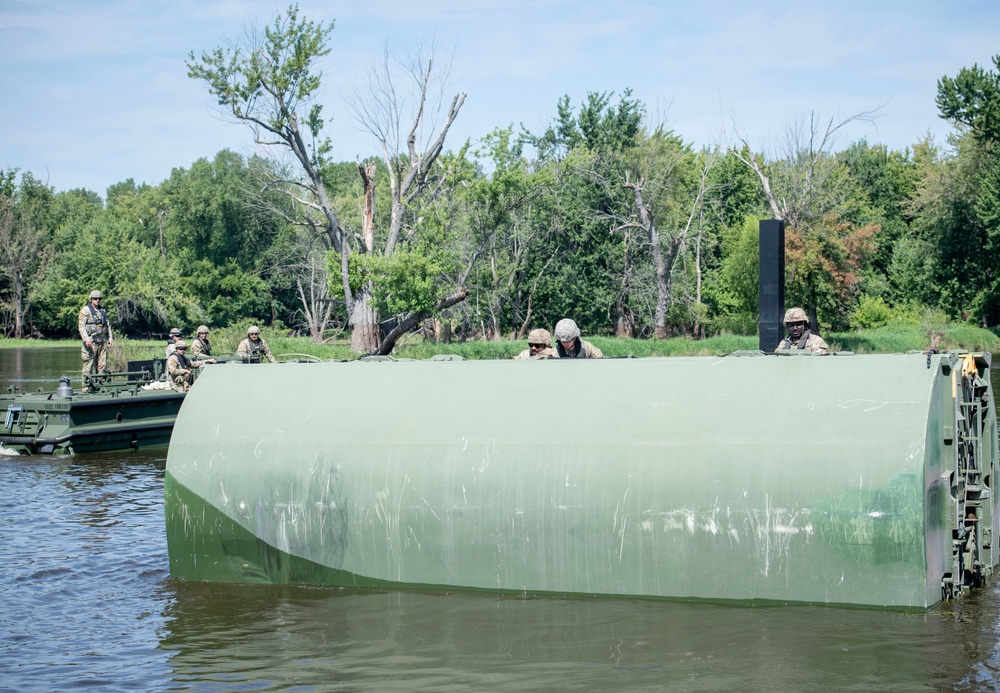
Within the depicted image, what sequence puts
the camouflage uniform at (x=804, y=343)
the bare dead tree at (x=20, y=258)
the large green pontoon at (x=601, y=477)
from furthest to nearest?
1. the bare dead tree at (x=20, y=258)
2. the camouflage uniform at (x=804, y=343)
3. the large green pontoon at (x=601, y=477)

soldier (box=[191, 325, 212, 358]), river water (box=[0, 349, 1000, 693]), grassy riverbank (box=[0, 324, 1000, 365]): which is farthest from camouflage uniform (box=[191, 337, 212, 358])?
grassy riverbank (box=[0, 324, 1000, 365])

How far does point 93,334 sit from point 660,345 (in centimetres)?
3205

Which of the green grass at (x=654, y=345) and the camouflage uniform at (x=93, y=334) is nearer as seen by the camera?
the camouflage uniform at (x=93, y=334)

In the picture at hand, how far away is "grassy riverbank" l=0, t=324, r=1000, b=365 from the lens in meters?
43.8

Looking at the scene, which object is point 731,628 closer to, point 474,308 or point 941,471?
point 941,471

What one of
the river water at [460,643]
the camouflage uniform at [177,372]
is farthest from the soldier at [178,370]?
the river water at [460,643]

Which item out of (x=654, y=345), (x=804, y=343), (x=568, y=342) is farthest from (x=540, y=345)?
(x=654, y=345)

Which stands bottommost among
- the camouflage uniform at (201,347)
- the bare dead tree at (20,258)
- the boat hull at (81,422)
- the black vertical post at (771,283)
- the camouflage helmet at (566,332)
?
the boat hull at (81,422)

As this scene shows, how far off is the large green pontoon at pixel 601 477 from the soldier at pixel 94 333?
1399cm

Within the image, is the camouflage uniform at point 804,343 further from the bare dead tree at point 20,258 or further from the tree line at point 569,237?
the bare dead tree at point 20,258

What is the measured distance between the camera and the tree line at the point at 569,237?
45.2 meters

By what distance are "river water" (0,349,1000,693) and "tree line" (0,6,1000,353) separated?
30875 millimetres

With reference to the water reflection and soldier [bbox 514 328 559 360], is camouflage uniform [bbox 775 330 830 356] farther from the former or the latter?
the water reflection

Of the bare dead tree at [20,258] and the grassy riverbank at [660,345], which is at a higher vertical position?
the bare dead tree at [20,258]
